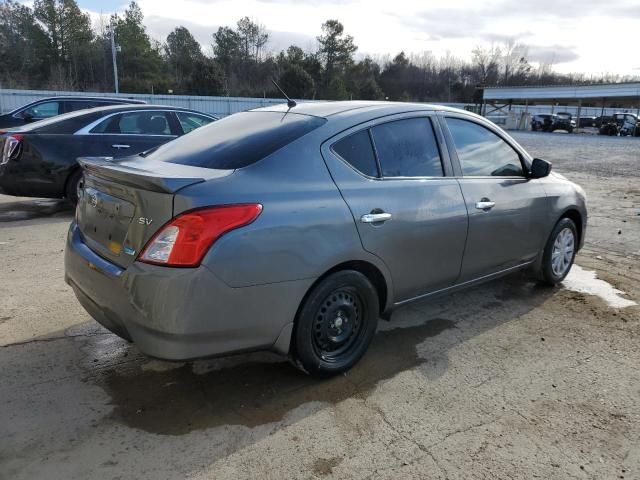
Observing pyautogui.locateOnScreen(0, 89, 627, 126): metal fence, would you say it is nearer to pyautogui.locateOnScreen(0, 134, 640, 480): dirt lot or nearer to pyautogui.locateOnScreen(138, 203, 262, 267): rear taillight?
pyautogui.locateOnScreen(0, 134, 640, 480): dirt lot

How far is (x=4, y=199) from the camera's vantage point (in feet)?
29.0

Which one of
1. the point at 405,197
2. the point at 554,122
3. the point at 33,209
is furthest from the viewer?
the point at 554,122

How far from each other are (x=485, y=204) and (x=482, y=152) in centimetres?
50

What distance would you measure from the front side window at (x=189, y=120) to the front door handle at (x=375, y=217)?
6.04 m

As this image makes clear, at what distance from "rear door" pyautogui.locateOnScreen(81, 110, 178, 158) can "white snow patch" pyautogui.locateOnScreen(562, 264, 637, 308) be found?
19.9 feet

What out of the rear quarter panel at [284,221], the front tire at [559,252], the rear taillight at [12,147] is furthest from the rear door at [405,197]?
the rear taillight at [12,147]

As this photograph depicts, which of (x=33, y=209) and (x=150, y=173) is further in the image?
(x=33, y=209)

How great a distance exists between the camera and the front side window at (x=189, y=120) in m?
8.41

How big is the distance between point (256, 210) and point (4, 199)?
8082 millimetres

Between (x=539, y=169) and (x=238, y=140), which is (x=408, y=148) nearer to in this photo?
(x=238, y=140)

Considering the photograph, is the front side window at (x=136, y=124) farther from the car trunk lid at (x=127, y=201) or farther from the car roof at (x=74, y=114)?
the car trunk lid at (x=127, y=201)

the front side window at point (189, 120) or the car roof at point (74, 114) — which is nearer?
the car roof at point (74, 114)

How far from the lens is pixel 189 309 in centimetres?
253

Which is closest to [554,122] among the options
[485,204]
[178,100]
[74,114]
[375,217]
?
[178,100]
